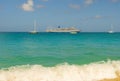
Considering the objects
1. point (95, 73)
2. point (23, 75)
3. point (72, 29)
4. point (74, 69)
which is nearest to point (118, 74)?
point (95, 73)

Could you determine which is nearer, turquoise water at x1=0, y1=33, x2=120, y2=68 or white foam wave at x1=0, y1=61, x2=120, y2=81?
white foam wave at x1=0, y1=61, x2=120, y2=81

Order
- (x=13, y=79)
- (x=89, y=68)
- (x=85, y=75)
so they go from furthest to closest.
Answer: (x=89, y=68), (x=85, y=75), (x=13, y=79)

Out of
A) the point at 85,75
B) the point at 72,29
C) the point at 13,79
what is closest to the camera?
A: the point at 13,79

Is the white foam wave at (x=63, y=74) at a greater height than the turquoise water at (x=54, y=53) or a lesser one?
greater

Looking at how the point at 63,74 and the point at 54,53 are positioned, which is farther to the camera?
the point at 54,53

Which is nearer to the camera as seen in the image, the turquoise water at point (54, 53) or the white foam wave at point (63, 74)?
the white foam wave at point (63, 74)

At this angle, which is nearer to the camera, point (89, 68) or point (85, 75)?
point (85, 75)

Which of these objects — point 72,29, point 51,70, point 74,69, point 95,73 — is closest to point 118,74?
point 95,73

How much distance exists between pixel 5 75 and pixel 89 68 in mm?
3515

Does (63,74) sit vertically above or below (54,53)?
above

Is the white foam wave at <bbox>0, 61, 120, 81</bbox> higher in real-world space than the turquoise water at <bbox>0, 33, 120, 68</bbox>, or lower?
higher

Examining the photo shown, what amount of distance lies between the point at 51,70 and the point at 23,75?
1.32 metres

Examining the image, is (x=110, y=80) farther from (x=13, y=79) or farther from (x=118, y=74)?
(x=13, y=79)

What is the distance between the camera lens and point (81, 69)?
35.9ft
